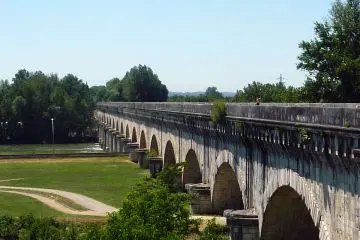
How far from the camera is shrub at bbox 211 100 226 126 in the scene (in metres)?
30.6

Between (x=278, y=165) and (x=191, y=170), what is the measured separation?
21.8 m

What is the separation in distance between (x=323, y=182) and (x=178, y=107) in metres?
25.3

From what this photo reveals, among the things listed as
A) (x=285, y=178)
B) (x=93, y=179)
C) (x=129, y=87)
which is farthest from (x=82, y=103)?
(x=285, y=178)

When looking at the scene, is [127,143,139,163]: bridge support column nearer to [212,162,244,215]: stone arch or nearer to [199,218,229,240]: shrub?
[212,162,244,215]: stone arch

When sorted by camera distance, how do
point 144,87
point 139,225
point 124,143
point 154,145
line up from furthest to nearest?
1. point 144,87
2. point 124,143
3. point 154,145
4. point 139,225

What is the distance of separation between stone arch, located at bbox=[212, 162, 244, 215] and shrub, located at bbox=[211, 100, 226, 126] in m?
3.60

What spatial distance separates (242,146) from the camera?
27969 mm

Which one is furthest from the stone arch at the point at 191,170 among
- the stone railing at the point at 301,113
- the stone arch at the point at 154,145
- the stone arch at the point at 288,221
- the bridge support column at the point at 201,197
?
the stone arch at the point at 288,221

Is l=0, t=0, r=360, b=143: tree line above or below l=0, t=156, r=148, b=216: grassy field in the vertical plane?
above

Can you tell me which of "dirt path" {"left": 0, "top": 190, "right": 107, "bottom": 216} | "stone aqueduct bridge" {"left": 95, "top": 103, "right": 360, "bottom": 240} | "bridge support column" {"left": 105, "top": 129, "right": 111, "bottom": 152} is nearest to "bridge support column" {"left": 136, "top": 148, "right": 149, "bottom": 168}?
"dirt path" {"left": 0, "top": 190, "right": 107, "bottom": 216}

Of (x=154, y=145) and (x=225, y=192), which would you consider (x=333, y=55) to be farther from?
(x=154, y=145)

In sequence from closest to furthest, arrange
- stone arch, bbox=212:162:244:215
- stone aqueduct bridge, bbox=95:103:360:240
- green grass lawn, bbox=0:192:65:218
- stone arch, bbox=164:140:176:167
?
1. stone aqueduct bridge, bbox=95:103:360:240
2. stone arch, bbox=212:162:244:215
3. green grass lawn, bbox=0:192:65:218
4. stone arch, bbox=164:140:176:167

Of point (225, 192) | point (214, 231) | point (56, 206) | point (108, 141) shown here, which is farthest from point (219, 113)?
point (108, 141)

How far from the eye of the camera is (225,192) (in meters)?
36.8
